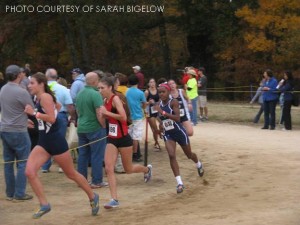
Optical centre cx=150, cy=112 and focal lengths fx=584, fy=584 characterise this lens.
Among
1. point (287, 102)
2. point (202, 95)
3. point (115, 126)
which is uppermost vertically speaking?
point (115, 126)

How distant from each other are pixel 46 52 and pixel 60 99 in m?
32.7

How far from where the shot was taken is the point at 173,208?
8.15 m

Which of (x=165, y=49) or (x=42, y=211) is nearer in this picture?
(x=42, y=211)

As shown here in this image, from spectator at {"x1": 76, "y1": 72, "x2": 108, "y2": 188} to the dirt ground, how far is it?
16.7 inches

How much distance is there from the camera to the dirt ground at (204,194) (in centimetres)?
755

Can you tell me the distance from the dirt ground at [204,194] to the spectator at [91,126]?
42 centimetres

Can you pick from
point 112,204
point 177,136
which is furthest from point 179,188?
point 112,204

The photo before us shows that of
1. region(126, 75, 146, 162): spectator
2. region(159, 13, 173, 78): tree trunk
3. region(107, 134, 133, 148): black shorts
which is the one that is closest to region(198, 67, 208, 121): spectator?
region(126, 75, 146, 162): spectator

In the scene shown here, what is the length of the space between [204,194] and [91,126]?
2186 mm

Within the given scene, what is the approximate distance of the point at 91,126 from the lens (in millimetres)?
9703

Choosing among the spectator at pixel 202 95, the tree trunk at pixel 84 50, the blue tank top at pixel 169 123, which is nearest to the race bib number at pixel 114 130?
the blue tank top at pixel 169 123

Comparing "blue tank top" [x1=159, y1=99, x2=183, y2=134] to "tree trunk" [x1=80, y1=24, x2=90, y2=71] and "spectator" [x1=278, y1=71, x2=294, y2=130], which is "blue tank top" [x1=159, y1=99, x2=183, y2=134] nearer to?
"spectator" [x1=278, y1=71, x2=294, y2=130]

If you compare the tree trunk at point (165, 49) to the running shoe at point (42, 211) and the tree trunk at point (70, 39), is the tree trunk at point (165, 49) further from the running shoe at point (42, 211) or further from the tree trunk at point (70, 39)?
the running shoe at point (42, 211)

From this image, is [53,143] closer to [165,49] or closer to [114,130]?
[114,130]
